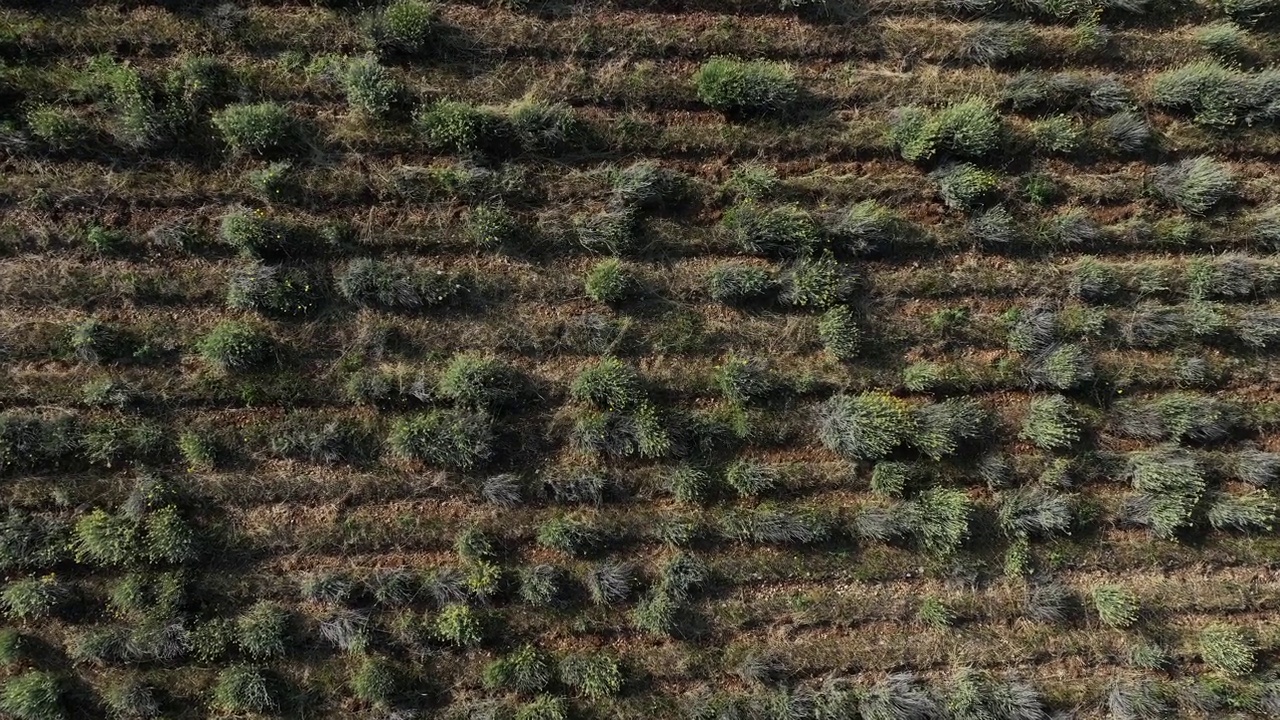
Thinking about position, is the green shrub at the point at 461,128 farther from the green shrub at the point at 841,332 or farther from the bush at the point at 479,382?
the green shrub at the point at 841,332

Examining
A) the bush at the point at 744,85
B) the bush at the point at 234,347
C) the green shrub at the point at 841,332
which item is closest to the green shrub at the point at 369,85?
the bush at the point at 234,347

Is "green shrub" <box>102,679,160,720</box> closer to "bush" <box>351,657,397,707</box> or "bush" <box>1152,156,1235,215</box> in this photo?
"bush" <box>351,657,397,707</box>

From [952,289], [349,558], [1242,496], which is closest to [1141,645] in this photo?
[1242,496]

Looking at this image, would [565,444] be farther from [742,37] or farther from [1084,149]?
[1084,149]

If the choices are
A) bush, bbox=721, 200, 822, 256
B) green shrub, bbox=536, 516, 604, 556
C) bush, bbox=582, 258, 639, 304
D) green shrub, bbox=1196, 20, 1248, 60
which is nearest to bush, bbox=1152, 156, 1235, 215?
green shrub, bbox=1196, 20, 1248, 60

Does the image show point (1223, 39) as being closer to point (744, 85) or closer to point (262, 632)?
point (744, 85)

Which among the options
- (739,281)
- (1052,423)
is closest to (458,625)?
(739,281)
